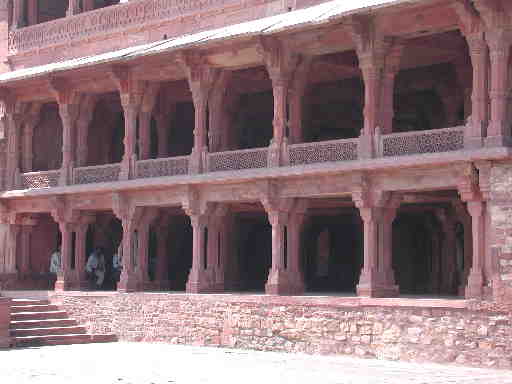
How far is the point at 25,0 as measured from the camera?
28.7 meters

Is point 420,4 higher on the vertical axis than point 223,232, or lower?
higher

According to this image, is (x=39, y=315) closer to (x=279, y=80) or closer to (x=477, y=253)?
(x=279, y=80)

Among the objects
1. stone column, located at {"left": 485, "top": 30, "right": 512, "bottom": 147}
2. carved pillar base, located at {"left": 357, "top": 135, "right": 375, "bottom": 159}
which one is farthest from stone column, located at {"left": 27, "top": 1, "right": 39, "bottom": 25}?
stone column, located at {"left": 485, "top": 30, "right": 512, "bottom": 147}

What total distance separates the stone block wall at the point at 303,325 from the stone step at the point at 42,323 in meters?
0.34

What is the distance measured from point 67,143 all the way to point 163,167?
3.47 metres

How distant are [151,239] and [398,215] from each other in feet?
24.3

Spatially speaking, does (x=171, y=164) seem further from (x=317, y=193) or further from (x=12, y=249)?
(x=12, y=249)

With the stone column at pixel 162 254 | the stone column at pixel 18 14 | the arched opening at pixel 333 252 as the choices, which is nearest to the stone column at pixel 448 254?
the arched opening at pixel 333 252

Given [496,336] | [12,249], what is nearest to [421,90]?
[496,336]

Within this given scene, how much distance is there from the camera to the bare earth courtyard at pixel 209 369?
15820 mm

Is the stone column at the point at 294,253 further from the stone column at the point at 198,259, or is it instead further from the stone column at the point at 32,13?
the stone column at the point at 32,13

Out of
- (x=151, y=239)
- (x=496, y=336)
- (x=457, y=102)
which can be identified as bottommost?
(x=496, y=336)

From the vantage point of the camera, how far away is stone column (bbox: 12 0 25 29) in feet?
93.5

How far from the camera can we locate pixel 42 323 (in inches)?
923
